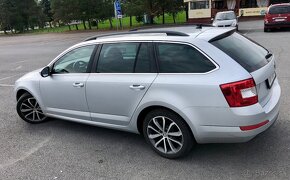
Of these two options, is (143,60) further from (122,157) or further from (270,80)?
(270,80)

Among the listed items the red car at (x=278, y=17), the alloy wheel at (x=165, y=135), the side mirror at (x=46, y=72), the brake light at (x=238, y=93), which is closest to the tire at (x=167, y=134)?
the alloy wheel at (x=165, y=135)

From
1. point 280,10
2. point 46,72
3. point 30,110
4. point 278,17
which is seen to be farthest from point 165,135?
point 280,10

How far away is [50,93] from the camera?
4.96 metres

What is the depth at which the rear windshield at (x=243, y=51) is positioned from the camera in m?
3.57

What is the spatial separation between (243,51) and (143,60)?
49.0 inches

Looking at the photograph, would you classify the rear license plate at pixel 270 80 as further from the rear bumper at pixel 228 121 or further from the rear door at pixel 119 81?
the rear door at pixel 119 81

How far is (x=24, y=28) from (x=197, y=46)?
69.4 meters

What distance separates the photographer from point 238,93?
10.8ft

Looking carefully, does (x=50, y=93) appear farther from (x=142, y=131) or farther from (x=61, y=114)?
(x=142, y=131)

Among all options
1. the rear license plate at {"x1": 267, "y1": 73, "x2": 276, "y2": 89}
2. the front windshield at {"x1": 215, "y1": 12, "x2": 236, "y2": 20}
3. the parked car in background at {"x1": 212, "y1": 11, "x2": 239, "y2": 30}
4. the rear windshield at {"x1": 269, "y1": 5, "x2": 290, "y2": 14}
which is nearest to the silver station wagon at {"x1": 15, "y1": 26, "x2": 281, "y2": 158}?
the rear license plate at {"x1": 267, "y1": 73, "x2": 276, "y2": 89}

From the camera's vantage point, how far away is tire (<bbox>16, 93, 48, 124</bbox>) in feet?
18.1

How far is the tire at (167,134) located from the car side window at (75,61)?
133cm

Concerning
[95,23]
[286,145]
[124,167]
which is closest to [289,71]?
[286,145]

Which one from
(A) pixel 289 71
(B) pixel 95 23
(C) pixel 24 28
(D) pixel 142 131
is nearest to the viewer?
(D) pixel 142 131
